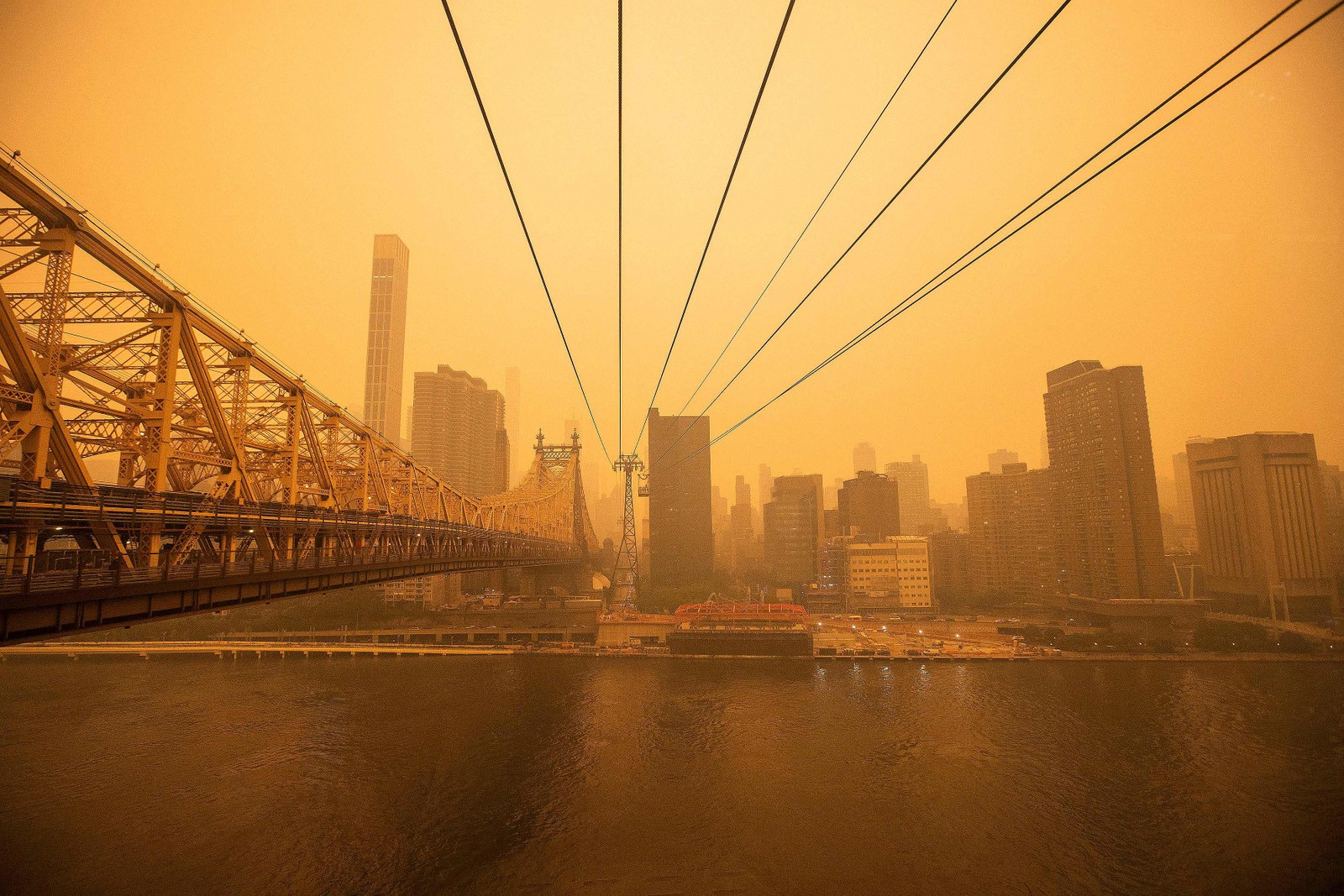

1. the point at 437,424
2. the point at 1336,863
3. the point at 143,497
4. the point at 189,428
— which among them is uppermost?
the point at 437,424

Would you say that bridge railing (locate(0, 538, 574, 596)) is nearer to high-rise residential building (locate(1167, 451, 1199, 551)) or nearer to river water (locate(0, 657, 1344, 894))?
river water (locate(0, 657, 1344, 894))

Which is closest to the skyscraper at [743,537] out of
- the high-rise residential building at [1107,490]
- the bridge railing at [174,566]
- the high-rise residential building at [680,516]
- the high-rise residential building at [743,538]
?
the high-rise residential building at [743,538]

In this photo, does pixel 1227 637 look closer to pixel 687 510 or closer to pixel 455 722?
pixel 455 722

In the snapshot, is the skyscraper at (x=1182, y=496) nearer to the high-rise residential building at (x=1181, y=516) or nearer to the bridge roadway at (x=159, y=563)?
the high-rise residential building at (x=1181, y=516)

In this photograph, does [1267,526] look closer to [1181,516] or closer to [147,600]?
[1181,516]

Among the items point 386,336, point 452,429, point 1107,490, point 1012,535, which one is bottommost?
point 1012,535

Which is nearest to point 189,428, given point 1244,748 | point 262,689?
point 262,689

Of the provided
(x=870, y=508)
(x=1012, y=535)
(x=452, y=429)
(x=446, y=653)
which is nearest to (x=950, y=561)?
(x=1012, y=535)
